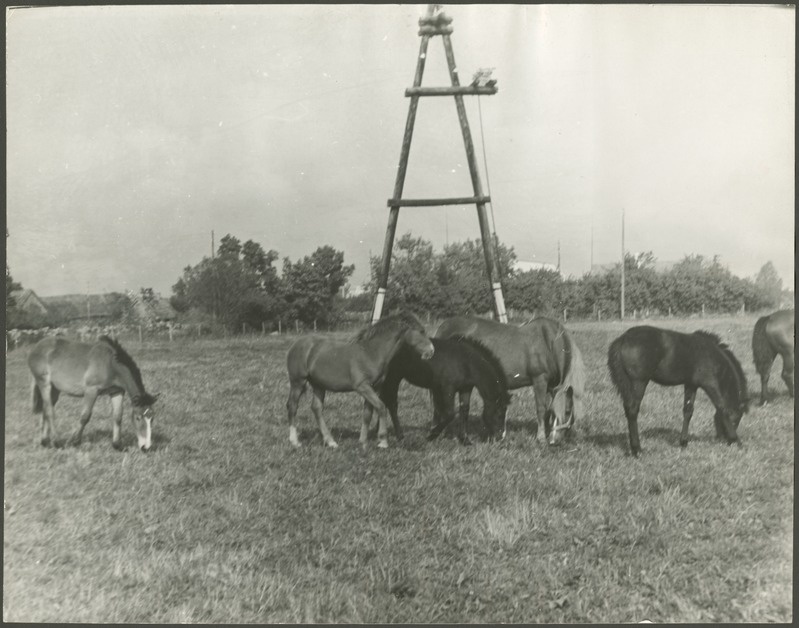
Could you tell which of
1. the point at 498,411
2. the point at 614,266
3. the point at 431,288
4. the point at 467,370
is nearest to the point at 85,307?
the point at 431,288

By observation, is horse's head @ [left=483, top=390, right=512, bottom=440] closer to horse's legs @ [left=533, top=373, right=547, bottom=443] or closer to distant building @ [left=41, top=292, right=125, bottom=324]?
horse's legs @ [left=533, top=373, right=547, bottom=443]

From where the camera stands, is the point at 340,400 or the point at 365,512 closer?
the point at 365,512

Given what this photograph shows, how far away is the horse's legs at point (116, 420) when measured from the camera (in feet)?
15.9

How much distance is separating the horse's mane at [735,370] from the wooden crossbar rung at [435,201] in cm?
212

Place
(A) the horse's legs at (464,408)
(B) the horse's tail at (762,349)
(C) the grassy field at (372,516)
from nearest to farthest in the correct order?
1. (C) the grassy field at (372,516)
2. (B) the horse's tail at (762,349)
3. (A) the horse's legs at (464,408)

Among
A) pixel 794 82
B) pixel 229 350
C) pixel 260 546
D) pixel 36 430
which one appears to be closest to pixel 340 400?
pixel 229 350

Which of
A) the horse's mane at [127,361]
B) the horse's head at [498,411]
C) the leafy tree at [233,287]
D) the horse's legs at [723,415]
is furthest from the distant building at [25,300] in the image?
the horse's legs at [723,415]

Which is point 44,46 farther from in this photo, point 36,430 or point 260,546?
point 260,546

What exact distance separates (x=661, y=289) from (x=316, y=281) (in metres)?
2.97

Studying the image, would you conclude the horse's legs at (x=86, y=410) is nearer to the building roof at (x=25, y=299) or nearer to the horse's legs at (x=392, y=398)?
the building roof at (x=25, y=299)

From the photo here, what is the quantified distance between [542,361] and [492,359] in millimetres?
471

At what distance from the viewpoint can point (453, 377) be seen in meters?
5.28

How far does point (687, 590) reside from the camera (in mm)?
4145

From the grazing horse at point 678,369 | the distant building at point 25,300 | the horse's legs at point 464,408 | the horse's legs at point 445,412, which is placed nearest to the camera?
the distant building at point 25,300
